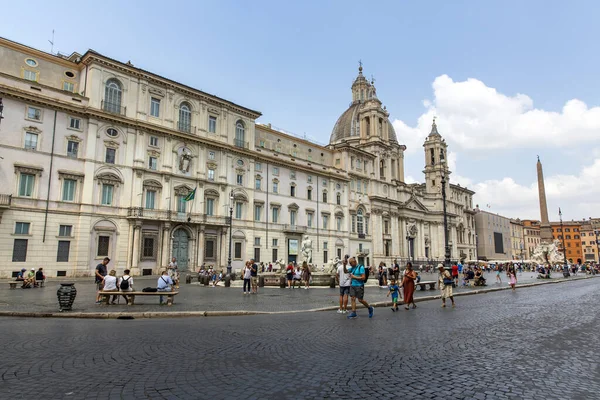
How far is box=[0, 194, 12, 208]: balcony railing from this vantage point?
26.8m

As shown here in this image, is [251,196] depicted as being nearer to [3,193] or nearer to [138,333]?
[3,193]

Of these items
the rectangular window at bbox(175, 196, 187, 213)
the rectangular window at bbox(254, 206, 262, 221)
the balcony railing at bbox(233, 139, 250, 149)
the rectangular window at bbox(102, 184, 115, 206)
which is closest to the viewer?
the rectangular window at bbox(102, 184, 115, 206)

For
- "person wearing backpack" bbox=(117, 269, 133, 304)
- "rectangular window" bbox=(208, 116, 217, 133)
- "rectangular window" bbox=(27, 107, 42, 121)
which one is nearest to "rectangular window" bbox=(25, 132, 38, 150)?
"rectangular window" bbox=(27, 107, 42, 121)

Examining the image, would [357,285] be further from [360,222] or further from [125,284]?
[360,222]

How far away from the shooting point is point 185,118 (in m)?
38.7

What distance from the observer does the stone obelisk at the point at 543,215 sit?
58312mm

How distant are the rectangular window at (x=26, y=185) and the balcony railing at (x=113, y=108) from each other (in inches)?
311

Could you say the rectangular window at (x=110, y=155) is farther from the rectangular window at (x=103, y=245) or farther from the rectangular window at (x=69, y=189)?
the rectangular window at (x=103, y=245)

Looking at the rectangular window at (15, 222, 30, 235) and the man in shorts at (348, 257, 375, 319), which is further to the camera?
the rectangular window at (15, 222, 30, 235)

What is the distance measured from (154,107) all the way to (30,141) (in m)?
10.6

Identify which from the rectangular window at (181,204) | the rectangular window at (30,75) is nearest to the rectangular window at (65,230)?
the rectangular window at (181,204)

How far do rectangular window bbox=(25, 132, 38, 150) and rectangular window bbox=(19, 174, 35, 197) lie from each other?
6.83 ft

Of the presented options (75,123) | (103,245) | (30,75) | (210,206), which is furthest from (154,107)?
(103,245)

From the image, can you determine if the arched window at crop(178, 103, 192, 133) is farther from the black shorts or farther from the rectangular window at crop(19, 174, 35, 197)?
the black shorts
